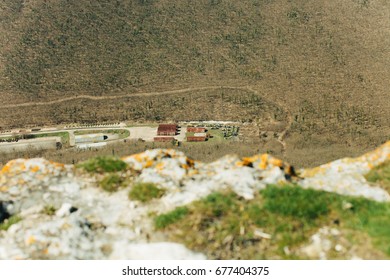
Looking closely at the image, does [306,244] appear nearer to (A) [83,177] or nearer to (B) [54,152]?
(A) [83,177]

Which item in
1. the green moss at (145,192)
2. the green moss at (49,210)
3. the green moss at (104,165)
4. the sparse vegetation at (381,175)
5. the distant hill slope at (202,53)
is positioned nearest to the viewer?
the green moss at (49,210)

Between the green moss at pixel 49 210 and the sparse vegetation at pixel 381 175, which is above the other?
the sparse vegetation at pixel 381 175

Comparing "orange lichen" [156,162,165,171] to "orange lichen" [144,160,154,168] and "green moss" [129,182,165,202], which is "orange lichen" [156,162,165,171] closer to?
"orange lichen" [144,160,154,168]

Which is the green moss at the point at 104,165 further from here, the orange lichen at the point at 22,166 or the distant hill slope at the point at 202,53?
the distant hill slope at the point at 202,53

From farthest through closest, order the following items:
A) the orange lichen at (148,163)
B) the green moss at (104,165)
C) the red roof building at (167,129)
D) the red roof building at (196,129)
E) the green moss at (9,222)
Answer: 1. the red roof building at (196,129)
2. the red roof building at (167,129)
3. the orange lichen at (148,163)
4. the green moss at (104,165)
5. the green moss at (9,222)

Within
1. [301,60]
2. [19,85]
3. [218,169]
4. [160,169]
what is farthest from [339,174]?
[19,85]

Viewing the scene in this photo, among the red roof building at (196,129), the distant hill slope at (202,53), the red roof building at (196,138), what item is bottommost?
the red roof building at (196,138)

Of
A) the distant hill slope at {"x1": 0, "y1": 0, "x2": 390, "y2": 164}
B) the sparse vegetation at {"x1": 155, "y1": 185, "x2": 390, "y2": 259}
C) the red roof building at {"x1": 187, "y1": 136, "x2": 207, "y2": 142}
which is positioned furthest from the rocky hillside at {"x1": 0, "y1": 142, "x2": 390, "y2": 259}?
the distant hill slope at {"x1": 0, "y1": 0, "x2": 390, "y2": 164}

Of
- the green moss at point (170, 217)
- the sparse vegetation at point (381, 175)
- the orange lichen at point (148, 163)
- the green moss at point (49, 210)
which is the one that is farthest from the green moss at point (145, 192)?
the sparse vegetation at point (381, 175)
